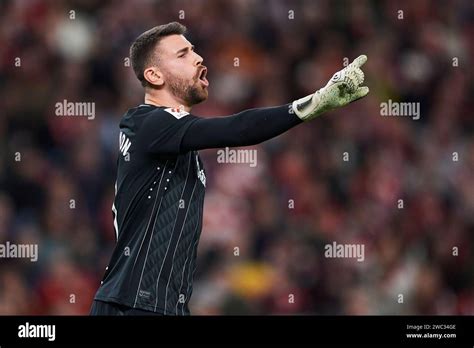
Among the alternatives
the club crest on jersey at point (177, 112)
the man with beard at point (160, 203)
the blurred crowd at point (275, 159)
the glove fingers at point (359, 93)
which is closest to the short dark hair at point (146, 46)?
the man with beard at point (160, 203)

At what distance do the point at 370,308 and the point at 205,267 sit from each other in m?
1.36

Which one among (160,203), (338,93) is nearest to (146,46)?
(160,203)

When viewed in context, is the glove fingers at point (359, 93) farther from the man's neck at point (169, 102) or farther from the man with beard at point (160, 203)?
the man's neck at point (169, 102)

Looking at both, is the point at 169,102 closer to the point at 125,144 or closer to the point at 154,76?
the point at 154,76

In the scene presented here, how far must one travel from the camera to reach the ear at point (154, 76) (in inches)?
217

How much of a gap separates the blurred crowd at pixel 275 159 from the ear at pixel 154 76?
3.11 metres

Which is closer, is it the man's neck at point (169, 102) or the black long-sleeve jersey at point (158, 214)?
the black long-sleeve jersey at point (158, 214)

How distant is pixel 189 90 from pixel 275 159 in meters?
4.53

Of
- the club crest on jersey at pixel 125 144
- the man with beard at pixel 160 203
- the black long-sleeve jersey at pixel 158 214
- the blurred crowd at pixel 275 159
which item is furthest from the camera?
the blurred crowd at pixel 275 159

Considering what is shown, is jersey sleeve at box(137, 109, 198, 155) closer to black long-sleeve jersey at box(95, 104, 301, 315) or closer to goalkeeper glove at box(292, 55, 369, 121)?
black long-sleeve jersey at box(95, 104, 301, 315)

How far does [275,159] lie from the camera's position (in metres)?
9.96

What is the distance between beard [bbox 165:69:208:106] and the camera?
17.9 feet

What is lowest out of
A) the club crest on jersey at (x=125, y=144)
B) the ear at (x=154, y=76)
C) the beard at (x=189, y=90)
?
the club crest on jersey at (x=125, y=144)
